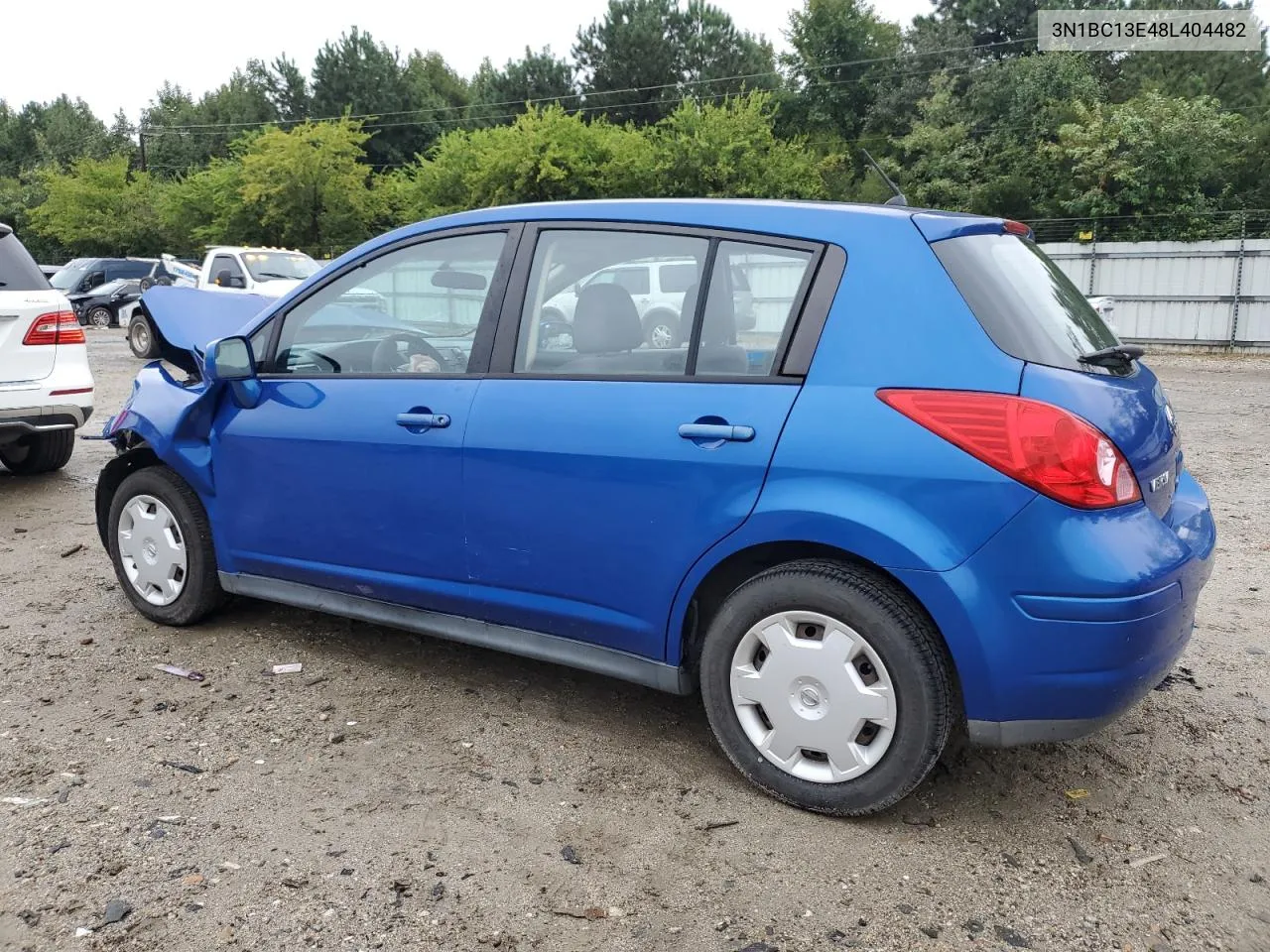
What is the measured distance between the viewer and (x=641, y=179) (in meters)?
32.9

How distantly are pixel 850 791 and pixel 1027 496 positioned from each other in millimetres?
951

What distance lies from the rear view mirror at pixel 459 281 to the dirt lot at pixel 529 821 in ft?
4.80

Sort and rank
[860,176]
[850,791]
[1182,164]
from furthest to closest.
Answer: [860,176], [1182,164], [850,791]

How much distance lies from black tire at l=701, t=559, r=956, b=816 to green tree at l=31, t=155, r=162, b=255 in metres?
48.6

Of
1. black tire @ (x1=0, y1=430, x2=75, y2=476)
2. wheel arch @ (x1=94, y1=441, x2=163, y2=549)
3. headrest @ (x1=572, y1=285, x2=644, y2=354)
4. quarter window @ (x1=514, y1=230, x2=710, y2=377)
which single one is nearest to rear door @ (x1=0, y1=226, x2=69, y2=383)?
black tire @ (x1=0, y1=430, x2=75, y2=476)

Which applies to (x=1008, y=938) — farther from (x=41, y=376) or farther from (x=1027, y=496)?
(x=41, y=376)

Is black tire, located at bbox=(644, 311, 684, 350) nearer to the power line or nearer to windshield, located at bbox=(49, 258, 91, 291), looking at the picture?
windshield, located at bbox=(49, 258, 91, 291)

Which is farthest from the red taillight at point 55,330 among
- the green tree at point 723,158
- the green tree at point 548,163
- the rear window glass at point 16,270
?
the green tree at point 723,158

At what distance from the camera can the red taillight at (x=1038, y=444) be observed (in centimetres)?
268

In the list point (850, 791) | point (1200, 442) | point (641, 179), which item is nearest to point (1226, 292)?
point (1200, 442)

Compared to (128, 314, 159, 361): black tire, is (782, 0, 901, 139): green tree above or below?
above

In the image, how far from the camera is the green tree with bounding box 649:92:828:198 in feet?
107

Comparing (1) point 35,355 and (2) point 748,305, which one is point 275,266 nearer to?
(1) point 35,355

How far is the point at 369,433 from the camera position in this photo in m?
3.77
